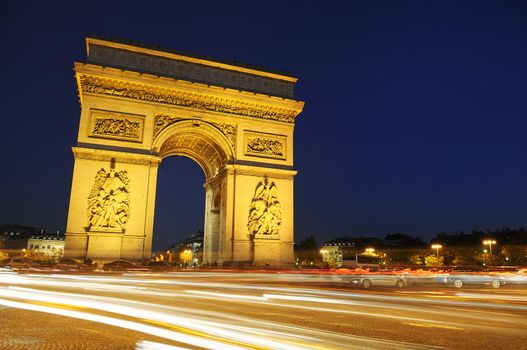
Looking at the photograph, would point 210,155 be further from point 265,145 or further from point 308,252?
point 308,252

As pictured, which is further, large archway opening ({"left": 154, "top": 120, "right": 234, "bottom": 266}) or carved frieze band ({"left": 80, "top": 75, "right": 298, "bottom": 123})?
large archway opening ({"left": 154, "top": 120, "right": 234, "bottom": 266})

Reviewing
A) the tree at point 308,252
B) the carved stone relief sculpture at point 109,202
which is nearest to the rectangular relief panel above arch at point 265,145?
the carved stone relief sculpture at point 109,202

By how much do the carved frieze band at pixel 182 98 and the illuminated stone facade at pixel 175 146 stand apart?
2.4 inches

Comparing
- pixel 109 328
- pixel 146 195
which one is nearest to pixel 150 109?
pixel 146 195

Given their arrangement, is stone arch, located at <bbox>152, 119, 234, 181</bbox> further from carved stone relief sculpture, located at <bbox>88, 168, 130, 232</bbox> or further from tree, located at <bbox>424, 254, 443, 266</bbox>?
tree, located at <bbox>424, 254, 443, 266</bbox>

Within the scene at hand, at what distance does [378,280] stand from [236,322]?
1380 cm

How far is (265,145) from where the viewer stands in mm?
26344

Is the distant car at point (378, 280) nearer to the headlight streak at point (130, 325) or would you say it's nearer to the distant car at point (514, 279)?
the distant car at point (514, 279)

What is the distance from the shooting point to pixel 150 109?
2397 cm

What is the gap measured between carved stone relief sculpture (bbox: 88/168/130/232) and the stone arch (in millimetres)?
2912

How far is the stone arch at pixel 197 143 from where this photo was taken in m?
24.4

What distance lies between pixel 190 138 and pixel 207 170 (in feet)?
14.8

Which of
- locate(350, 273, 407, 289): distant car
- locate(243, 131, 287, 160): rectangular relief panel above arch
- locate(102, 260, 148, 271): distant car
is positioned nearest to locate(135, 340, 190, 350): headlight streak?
locate(350, 273, 407, 289): distant car

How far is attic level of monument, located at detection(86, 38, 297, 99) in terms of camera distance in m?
23.7
